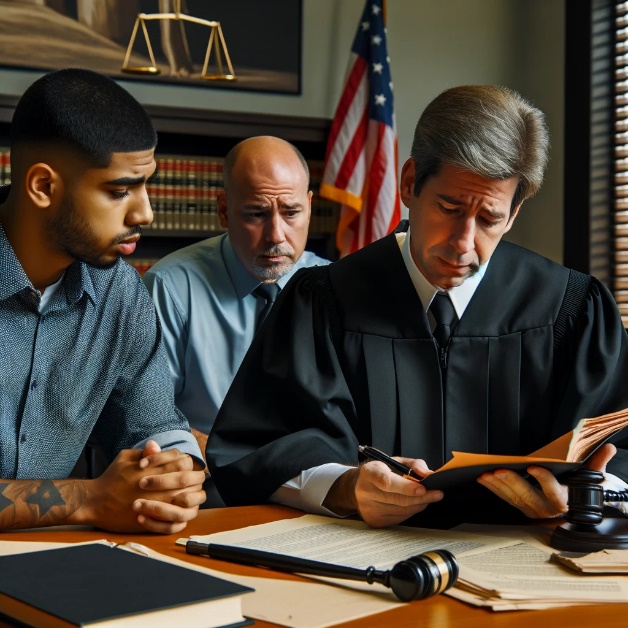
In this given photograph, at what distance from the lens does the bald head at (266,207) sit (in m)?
3.71

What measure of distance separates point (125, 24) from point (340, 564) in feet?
14.8

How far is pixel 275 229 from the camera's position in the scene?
147 inches

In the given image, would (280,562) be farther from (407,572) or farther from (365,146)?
(365,146)

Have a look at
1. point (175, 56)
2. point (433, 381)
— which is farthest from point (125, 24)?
point (433, 381)

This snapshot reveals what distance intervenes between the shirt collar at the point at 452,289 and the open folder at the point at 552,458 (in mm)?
550

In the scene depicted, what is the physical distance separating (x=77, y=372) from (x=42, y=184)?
1.39 feet

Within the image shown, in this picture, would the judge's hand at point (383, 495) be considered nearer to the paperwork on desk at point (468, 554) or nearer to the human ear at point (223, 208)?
the paperwork on desk at point (468, 554)

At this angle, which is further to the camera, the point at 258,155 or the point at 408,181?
the point at 258,155

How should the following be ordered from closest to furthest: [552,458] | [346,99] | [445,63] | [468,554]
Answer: [468,554] < [552,458] < [346,99] < [445,63]

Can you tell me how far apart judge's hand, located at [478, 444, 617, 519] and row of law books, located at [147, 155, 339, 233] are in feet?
12.8

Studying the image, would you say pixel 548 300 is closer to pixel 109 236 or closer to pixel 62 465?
pixel 109 236

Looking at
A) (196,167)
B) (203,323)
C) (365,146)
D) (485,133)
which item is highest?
(485,133)

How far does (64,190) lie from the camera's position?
82.6 inches

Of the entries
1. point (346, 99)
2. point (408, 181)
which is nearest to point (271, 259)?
point (408, 181)
